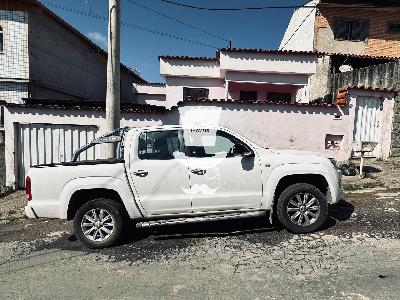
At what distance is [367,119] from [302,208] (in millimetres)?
7535

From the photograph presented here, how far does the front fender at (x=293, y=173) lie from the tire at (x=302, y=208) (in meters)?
0.20

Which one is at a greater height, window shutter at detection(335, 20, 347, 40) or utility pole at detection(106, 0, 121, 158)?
window shutter at detection(335, 20, 347, 40)

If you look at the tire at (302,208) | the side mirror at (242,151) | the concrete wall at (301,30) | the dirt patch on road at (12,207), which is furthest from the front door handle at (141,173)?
the concrete wall at (301,30)

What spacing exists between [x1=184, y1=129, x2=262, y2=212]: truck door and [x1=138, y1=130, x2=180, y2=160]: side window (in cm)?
21

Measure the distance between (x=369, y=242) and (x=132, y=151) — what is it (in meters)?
4.05

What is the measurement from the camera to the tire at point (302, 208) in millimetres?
4977

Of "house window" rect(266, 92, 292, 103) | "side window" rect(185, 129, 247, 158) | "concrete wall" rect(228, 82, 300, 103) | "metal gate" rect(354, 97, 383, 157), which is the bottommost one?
"side window" rect(185, 129, 247, 158)

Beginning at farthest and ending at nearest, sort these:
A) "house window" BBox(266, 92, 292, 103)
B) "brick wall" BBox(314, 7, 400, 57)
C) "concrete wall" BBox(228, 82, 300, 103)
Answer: "brick wall" BBox(314, 7, 400, 57), "house window" BBox(266, 92, 292, 103), "concrete wall" BBox(228, 82, 300, 103)

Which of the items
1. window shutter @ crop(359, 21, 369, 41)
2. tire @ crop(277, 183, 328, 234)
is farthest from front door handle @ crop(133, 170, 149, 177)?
window shutter @ crop(359, 21, 369, 41)

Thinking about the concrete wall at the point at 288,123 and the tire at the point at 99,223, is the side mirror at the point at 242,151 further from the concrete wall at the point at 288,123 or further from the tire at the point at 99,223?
the concrete wall at the point at 288,123

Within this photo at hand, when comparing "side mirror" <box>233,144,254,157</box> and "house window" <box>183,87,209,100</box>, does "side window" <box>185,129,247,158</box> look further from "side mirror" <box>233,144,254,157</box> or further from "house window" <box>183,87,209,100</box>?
"house window" <box>183,87,209,100</box>

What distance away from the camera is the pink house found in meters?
15.1

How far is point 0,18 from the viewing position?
1464cm

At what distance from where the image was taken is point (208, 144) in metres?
4.97
